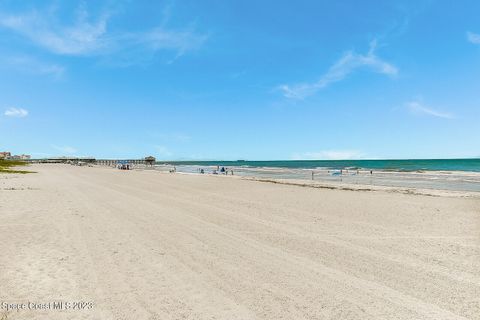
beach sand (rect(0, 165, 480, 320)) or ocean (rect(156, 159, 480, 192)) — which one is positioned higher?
ocean (rect(156, 159, 480, 192))

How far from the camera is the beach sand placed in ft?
17.8

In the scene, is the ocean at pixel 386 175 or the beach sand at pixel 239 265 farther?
the ocean at pixel 386 175

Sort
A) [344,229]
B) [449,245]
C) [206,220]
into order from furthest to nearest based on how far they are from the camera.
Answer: [206,220] → [344,229] → [449,245]

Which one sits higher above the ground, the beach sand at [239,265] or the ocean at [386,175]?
the ocean at [386,175]

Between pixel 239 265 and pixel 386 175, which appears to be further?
pixel 386 175

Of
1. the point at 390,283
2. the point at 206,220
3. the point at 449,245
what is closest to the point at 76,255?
the point at 206,220

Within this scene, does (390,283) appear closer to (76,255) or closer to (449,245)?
(449,245)

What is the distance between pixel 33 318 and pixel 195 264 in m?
3.30

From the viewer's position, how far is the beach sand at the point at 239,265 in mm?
5434

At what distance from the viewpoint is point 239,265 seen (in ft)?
24.8

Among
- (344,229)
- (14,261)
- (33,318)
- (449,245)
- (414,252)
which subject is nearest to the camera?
(33,318)

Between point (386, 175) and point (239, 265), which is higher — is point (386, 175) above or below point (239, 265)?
above

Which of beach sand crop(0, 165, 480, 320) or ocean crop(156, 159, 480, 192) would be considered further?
ocean crop(156, 159, 480, 192)

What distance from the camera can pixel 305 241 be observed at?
991 centimetres
